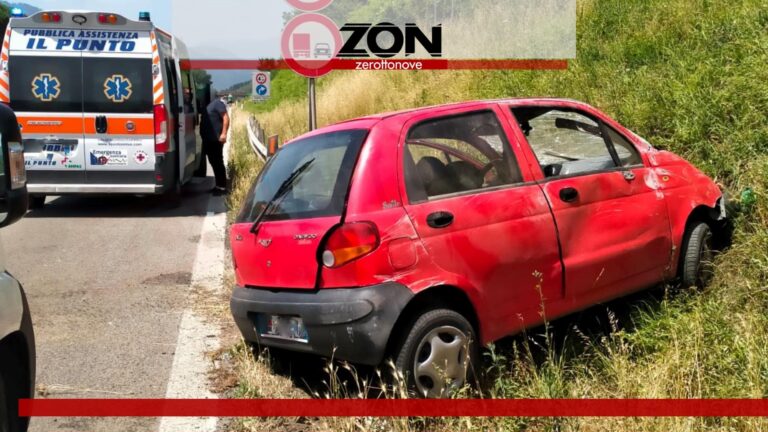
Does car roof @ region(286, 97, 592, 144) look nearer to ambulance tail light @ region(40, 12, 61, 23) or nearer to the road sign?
ambulance tail light @ region(40, 12, 61, 23)

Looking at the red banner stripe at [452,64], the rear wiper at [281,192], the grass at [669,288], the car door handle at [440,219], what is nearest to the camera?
the grass at [669,288]

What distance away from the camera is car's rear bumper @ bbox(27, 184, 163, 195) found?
34.8ft

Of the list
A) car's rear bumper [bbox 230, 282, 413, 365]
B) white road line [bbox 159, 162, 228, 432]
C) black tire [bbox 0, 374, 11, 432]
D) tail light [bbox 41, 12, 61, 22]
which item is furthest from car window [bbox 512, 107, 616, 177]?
tail light [bbox 41, 12, 61, 22]

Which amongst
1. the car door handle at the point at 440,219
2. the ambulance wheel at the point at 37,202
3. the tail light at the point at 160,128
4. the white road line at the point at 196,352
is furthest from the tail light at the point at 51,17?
the car door handle at the point at 440,219

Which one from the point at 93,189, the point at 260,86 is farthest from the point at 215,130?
the point at 260,86

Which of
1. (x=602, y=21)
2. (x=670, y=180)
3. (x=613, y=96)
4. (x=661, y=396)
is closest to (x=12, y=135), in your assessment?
(x=661, y=396)

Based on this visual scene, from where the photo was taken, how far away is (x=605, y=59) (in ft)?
33.6

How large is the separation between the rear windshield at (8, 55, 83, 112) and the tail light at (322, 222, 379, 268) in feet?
26.3

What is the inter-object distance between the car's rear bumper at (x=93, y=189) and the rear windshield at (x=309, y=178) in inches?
251

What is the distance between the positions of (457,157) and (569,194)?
73cm

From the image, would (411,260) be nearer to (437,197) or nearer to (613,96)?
(437,197)

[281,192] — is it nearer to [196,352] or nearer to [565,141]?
[196,352]

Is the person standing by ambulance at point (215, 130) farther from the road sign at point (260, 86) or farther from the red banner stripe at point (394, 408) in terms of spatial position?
the red banner stripe at point (394, 408)

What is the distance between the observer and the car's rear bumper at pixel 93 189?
10617mm
